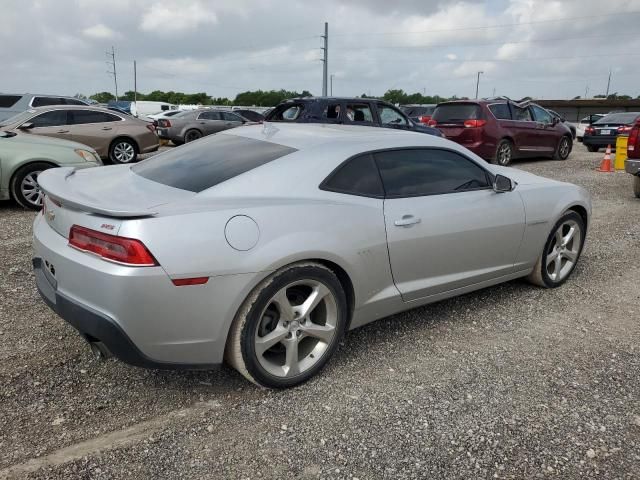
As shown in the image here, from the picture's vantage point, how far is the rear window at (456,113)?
11.9 meters

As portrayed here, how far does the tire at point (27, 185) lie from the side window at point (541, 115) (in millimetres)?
11041

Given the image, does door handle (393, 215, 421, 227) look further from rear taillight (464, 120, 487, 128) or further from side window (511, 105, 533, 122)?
side window (511, 105, 533, 122)

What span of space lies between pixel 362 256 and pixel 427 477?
1.22 m

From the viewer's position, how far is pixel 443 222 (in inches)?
139

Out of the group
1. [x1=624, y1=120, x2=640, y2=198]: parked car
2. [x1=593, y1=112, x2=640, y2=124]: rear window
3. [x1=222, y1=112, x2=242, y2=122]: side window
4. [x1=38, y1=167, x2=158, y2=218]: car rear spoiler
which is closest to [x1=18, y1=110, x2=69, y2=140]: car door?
[x1=38, y1=167, x2=158, y2=218]: car rear spoiler

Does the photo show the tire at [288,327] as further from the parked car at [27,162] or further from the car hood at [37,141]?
the car hood at [37,141]

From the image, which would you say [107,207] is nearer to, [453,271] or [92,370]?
[92,370]

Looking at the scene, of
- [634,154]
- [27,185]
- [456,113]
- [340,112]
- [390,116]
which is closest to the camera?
[27,185]

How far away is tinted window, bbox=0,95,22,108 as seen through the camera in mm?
14398

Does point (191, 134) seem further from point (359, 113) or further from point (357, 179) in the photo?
point (357, 179)

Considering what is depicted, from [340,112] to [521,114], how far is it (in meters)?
5.31

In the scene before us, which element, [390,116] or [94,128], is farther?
[94,128]

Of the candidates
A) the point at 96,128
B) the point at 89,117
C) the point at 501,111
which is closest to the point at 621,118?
the point at 501,111

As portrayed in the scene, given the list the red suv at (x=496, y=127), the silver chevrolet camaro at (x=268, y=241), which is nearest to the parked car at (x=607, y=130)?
the red suv at (x=496, y=127)
